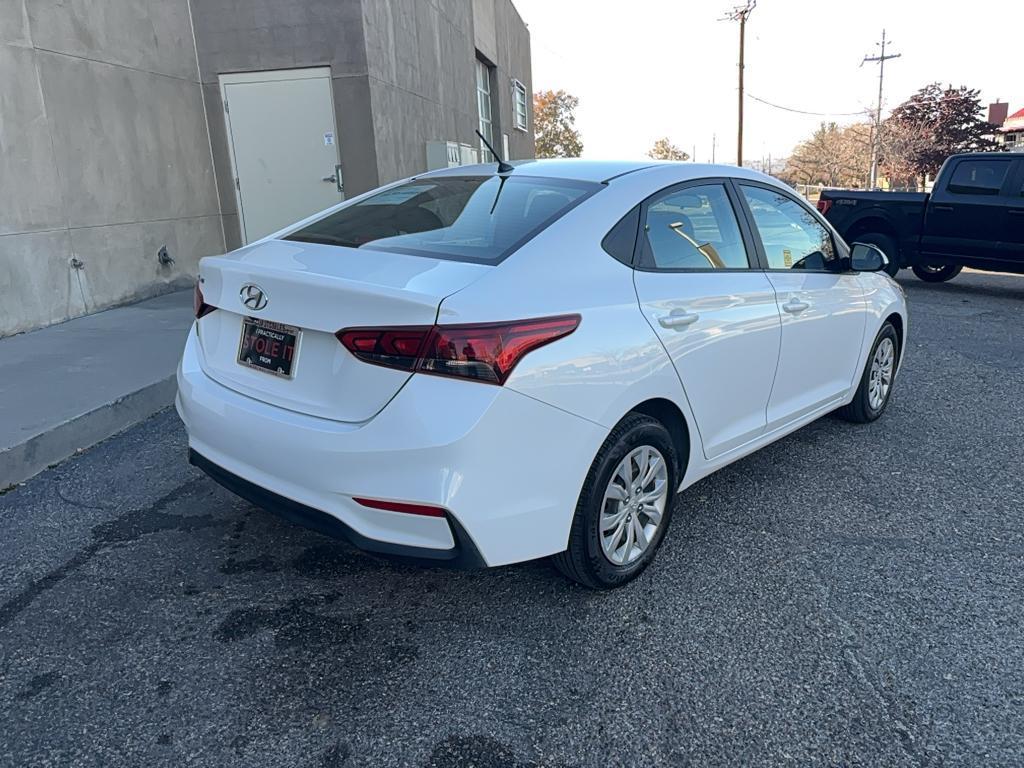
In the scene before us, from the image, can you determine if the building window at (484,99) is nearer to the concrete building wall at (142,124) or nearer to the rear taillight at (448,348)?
the concrete building wall at (142,124)

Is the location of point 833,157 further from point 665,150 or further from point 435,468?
point 435,468

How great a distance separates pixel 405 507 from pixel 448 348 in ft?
1.71

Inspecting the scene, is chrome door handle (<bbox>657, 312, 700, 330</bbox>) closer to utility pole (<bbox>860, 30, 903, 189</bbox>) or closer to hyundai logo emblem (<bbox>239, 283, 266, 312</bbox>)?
hyundai logo emblem (<bbox>239, 283, 266, 312</bbox>)

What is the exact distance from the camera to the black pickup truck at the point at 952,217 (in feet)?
34.4

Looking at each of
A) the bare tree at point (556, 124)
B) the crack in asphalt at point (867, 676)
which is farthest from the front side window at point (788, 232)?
the bare tree at point (556, 124)

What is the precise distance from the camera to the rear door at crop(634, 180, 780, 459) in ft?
10.3

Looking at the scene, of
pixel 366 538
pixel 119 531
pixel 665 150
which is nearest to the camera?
pixel 366 538

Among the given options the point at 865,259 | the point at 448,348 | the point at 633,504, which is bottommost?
the point at 633,504

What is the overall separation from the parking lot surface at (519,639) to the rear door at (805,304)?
0.55 metres

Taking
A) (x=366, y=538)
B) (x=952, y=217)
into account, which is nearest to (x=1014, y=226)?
(x=952, y=217)

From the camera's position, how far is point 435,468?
2396 millimetres

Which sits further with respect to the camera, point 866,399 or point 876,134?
point 876,134

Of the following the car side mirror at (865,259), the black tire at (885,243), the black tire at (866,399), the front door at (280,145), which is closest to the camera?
the car side mirror at (865,259)

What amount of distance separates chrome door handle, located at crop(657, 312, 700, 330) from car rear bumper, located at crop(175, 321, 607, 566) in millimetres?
575
